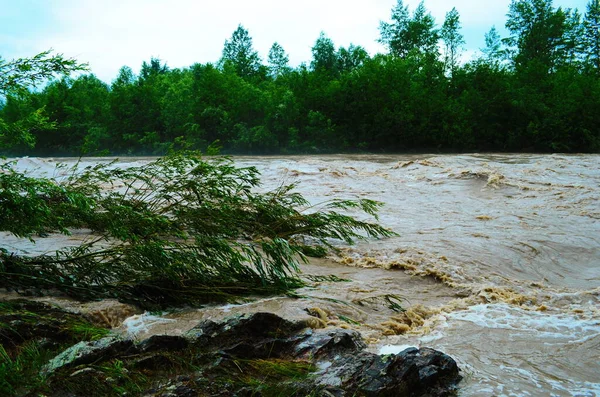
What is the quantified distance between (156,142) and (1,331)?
30.1m

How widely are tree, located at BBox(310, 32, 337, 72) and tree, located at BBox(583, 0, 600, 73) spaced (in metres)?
19.1

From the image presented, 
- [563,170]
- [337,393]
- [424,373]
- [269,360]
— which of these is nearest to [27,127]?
[269,360]

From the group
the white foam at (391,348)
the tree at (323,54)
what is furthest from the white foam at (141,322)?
the tree at (323,54)

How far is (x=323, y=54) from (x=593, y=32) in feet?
68.4

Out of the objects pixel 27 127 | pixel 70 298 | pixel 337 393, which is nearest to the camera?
pixel 337 393

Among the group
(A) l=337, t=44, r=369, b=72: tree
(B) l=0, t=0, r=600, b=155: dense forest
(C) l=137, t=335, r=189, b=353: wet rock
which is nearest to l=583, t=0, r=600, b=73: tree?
(B) l=0, t=0, r=600, b=155: dense forest

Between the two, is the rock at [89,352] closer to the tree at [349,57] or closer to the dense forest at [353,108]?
the dense forest at [353,108]

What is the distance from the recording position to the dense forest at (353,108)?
95.1 ft

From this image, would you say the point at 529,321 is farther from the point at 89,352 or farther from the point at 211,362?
the point at 89,352

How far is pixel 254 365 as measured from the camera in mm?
3377

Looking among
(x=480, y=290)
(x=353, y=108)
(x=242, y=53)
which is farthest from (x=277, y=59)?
(x=480, y=290)

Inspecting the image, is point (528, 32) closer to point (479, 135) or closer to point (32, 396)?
point (479, 135)

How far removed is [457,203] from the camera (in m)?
10.9

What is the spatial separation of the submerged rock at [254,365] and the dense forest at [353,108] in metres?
23.3
